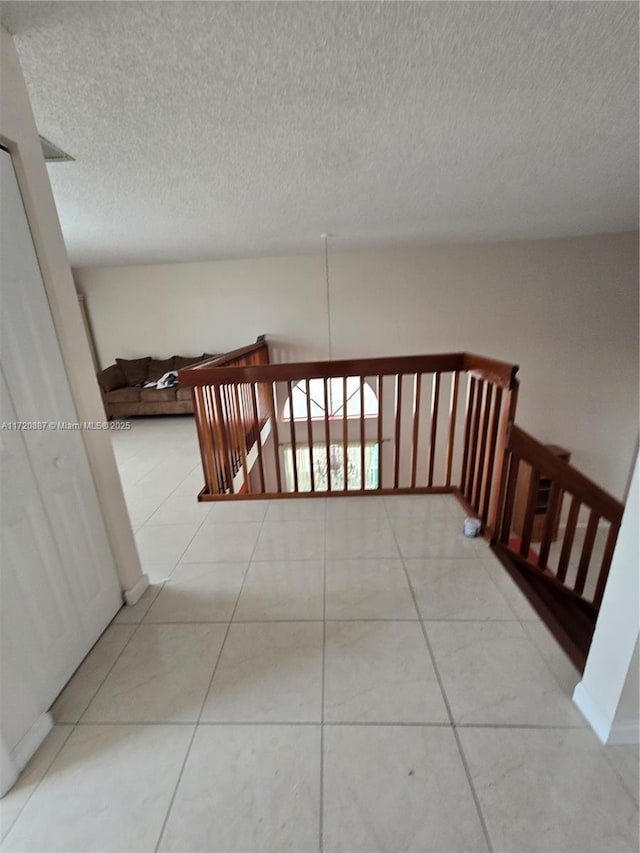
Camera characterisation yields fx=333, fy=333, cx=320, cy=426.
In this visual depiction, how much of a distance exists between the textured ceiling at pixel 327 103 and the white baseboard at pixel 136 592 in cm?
200

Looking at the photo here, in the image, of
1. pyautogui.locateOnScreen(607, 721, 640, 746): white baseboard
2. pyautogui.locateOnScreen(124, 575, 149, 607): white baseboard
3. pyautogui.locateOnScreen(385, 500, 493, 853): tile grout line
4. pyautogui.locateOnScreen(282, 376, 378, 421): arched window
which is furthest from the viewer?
pyautogui.locateOnScreen(282, 376, 378, 421): arched window

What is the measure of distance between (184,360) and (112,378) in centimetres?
105

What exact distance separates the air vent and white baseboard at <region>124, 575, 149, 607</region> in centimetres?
216

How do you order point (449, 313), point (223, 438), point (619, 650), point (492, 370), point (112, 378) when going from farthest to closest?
point (449, 313), point (112, 378), point (223, 438), point (492, 370), point (619, 650)

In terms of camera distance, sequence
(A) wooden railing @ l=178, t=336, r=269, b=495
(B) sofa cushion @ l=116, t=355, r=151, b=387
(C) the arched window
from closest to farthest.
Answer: (A) wooden railing @ l=178, t=336, r=269, b=495, (B) sofa cushion @ l=116, t=355, r=151, b=387, (C) the arched window

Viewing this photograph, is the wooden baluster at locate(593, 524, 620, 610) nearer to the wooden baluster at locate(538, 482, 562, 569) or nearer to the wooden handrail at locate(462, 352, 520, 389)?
the wooden baluster at locate(538, 482, 562, 569)

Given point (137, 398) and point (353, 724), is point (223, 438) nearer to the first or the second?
point (353, 724)

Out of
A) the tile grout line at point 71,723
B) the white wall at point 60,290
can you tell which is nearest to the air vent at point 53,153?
the white wall at point 60,290

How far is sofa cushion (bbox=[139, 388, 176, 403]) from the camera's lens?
482 centimetres

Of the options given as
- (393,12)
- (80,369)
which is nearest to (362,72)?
(393,12)

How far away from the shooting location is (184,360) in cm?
537

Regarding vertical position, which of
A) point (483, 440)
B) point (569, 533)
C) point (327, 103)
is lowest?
point (569, 533)

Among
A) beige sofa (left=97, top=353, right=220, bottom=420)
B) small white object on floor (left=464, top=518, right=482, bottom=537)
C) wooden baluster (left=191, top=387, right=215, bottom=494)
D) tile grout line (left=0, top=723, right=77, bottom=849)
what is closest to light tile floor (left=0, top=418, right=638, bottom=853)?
tile grout line (left=0, top=723, right=77, bottom=849)

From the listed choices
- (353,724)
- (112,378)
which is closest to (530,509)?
(353,724)
